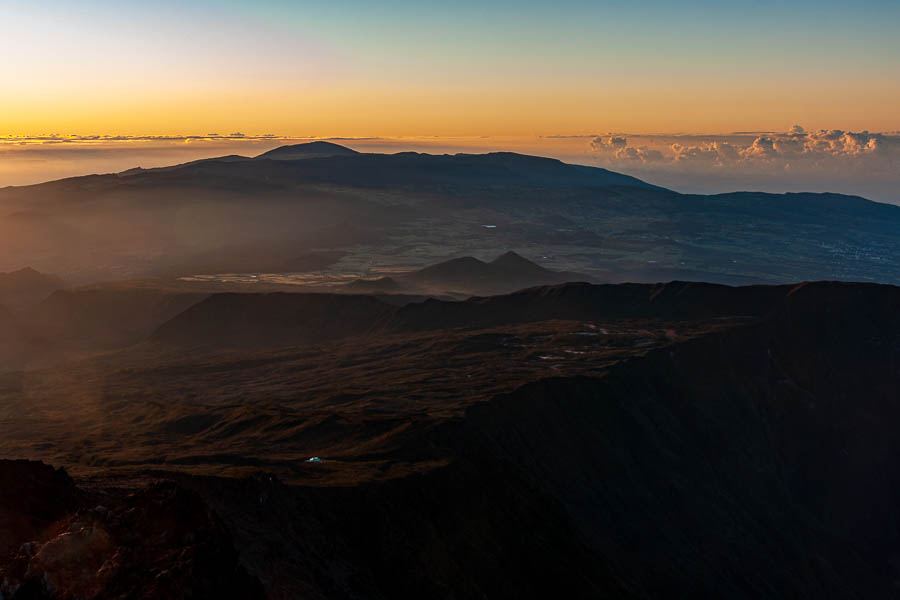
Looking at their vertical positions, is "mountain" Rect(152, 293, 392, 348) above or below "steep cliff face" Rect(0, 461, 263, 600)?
below

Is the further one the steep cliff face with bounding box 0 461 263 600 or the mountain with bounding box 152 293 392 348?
the mountain with bounding box 152 293 392 348

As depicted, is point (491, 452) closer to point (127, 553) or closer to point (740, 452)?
point (127, 553)

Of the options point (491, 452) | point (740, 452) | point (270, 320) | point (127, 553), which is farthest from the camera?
point (270, 320)

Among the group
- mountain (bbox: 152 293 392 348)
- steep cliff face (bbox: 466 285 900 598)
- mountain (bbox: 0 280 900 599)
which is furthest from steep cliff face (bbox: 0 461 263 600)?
mountain (bbox: 152 293 392 348)

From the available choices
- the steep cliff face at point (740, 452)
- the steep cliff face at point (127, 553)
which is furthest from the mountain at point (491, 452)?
the steep cliff face at point (740, 452)

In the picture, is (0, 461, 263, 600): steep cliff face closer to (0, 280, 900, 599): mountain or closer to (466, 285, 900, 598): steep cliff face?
(0, 280, 900, 599): mountain

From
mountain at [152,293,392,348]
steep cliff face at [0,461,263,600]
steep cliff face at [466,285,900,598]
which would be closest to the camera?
steep cliff face at [0,461,263,600]

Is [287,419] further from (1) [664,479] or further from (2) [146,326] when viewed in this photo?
(2) [146,326]

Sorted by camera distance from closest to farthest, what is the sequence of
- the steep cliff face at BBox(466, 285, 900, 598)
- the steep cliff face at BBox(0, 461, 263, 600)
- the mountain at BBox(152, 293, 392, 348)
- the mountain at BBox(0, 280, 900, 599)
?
the steep cliff face at BBox(0, 461, 263, 600) < the mountain at BBox(0, 280, 900, 599) < the steep cliff face at BBox(466, 285, 900, 598) < the mountain at BBox(152, 293, 392, 348)

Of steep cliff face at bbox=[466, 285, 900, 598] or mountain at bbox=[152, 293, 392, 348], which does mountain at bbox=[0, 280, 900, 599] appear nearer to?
steep cliff face at bbox=[466, 285, 900, 598]

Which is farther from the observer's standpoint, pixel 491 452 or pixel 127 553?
pixel 491 452

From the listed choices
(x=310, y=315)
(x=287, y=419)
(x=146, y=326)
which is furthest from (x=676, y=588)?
(x=146, y=326)

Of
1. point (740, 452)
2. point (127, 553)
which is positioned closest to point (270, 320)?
point (740, 452)
